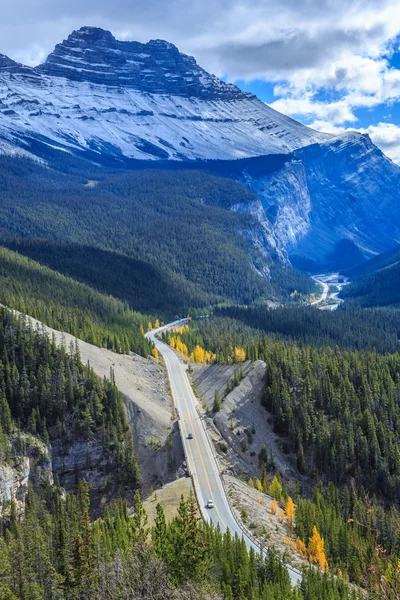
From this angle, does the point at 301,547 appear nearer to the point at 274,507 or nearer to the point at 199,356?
the point at 274,507

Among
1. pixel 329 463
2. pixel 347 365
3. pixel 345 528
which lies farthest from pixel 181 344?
pixel 345 528

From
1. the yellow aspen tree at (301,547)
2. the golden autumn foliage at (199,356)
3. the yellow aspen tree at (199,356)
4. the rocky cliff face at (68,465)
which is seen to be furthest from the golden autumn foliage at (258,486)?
the yellow aspen tree at (199,356)

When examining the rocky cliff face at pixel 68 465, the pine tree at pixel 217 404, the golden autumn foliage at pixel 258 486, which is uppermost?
the pine tree at pixel 217 404

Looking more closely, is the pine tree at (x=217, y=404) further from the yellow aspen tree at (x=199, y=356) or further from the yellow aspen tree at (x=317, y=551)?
the yellow aspen tree at (x=199, y=356)

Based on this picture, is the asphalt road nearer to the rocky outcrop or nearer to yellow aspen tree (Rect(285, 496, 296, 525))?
yellow aspen tree (Rect(285, 496, 296, 525))

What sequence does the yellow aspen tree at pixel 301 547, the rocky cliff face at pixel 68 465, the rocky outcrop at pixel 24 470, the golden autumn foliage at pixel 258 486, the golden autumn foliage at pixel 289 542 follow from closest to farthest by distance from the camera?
the yellow aspen tree at pixel 301 547, the golden autumn foliage at pixel 289 542, the rocky outcrop at pixel 24 470, the rocky cliff face at pixel 68 465, the golden autumn foliage at pixel 258 486

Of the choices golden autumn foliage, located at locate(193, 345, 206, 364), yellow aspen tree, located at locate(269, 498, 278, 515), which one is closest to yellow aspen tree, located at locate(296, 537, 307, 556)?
yellow aspen tree, located at locate(269, 498, 278, 515)

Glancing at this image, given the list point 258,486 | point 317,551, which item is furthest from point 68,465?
point 317,551
